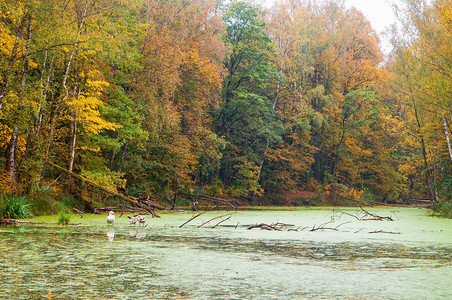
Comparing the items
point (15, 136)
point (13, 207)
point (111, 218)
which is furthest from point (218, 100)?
point (111, 218)

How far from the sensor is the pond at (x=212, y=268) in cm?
413

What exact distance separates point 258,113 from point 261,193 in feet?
17.3

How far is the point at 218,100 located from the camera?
95.6ft

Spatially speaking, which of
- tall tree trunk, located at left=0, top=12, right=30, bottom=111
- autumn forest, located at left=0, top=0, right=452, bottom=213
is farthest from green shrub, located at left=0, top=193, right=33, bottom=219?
tall tree trunk, located at left=0, top=12, right=30, bottom=111

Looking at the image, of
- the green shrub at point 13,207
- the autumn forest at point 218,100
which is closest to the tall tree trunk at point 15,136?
the autumn forest at point 218,100

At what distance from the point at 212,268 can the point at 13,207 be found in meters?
8.07

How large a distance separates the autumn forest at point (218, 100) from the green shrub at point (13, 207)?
1.02 metres

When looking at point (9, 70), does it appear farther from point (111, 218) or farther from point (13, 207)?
point (111, 218)

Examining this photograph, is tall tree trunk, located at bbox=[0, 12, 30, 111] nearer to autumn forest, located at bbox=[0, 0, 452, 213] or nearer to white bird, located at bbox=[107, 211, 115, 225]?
autumn forest, located at bbox=[0, 0, 452, 213]

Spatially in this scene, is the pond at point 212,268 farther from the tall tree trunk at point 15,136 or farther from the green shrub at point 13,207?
the tall tree trunk at point 15,136

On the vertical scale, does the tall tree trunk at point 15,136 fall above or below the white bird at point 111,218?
above

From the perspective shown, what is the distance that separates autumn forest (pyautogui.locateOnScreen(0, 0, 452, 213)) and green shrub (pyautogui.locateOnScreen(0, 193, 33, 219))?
1.02m

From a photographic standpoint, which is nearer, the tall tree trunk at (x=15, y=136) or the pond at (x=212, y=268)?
the pond at (x=212, y=268)

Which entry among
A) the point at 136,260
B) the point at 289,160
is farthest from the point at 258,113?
the point at 136,260
